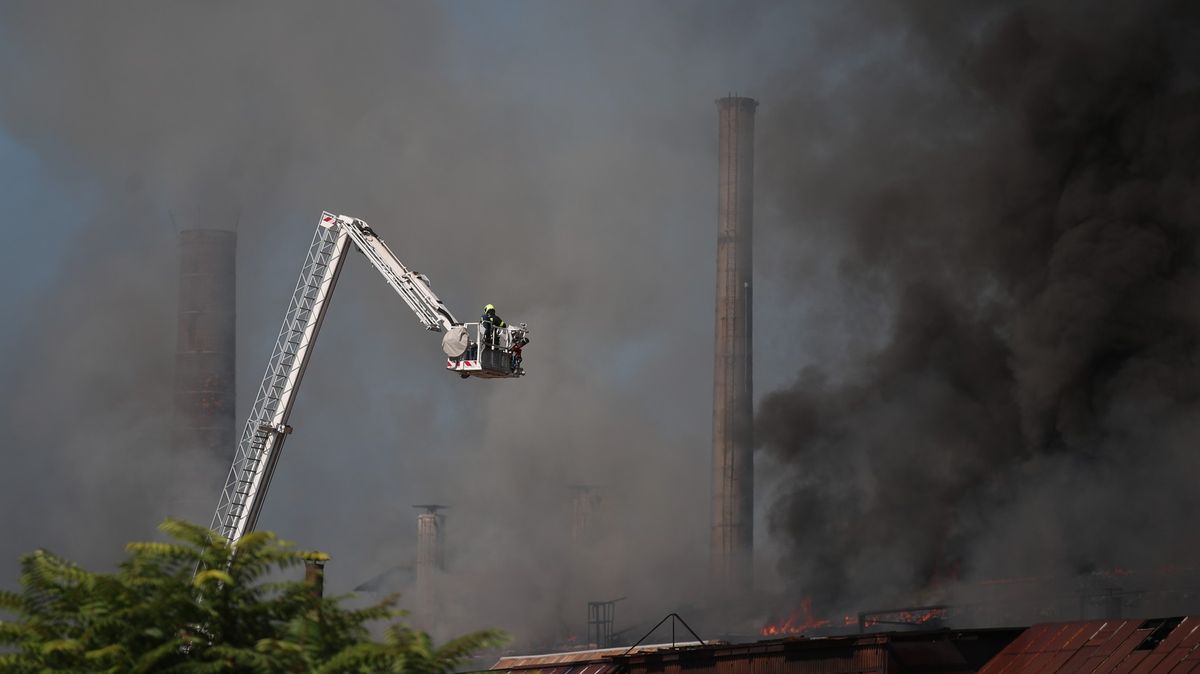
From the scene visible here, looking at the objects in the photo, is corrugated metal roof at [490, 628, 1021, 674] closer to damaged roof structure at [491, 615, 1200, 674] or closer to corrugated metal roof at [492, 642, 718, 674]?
damaged roof structure at [491, 615, 1200, 674]

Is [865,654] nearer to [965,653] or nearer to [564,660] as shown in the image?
[965,653]

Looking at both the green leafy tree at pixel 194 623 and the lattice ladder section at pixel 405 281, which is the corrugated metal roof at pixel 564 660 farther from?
the green leafy tree at pixel 194 623

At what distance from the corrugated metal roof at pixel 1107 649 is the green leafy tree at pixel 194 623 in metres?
14.5

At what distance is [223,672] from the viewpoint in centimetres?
1102

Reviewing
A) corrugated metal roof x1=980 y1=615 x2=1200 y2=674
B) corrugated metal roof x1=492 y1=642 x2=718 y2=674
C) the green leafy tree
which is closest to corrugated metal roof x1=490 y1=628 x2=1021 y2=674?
corrugated metal roof x1=980 y1=615 x2=1200 y2=674

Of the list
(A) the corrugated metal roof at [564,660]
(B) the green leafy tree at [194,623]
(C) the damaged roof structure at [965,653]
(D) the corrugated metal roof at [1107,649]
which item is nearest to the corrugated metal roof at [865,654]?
(C) the damaged roof structure at [965,653]

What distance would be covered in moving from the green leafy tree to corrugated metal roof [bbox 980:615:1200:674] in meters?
14.5

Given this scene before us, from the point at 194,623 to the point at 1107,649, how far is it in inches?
643

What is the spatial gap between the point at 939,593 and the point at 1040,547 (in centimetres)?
288

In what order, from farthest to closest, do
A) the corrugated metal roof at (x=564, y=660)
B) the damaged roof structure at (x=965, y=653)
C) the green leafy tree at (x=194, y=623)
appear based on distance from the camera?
1. the corrugated metal roof at (x=564, y=660)
2. the damaged roof structure at (x=965, y=653)
3. the green leafy tree at (x=194, y=623)

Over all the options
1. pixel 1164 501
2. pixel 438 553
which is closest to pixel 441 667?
pixel 1164 501

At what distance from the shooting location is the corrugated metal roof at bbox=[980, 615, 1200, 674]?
75.4ft

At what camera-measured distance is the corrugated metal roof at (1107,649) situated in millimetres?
22984

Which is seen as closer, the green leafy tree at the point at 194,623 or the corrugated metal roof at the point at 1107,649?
the green leafy tree at the point at 194,623
